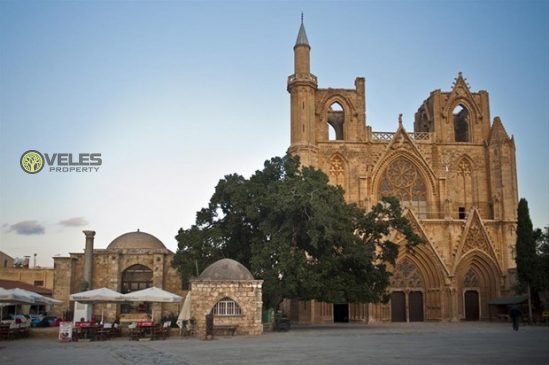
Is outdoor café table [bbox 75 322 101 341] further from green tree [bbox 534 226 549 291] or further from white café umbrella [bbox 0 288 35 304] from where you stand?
green tree [bbox 534 226 549 291]

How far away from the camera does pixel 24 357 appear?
17.0 meters

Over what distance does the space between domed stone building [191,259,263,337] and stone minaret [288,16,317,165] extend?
758 inches

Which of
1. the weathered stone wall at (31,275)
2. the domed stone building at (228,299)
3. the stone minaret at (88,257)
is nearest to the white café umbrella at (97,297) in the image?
the domed stone building at (228,299)

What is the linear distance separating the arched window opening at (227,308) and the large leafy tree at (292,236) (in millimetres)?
3681

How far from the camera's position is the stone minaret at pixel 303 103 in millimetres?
46094

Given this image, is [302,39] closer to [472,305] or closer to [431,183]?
[431,183]

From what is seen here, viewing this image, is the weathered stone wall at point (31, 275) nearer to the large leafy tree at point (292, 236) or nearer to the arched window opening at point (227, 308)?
the large leafy tree at point (292, 236)

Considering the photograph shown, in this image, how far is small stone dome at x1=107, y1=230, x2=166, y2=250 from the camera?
162 ft

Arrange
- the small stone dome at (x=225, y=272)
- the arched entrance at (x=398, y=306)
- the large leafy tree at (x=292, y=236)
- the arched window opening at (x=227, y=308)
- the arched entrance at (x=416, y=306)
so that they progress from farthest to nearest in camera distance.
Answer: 1. the arched entrance at (x=416, y=306)
2. the arched entrance at (x=398, y=306)
3. the large leafy tree at (x=292, y=236)
4. the small stone dome at (x=225, y=272)
5. the arched window opening at (x=227, y=308)

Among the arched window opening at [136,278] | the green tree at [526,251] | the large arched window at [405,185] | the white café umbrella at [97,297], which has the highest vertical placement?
the large arched window at [405,185]

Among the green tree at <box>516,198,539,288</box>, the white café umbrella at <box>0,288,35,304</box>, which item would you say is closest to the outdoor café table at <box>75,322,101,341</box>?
the white café umbrella at <box>0,288,35,304</box>

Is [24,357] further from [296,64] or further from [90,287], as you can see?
[296,64]

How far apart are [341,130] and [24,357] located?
39.3 meters

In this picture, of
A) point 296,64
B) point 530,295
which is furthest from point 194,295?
point 296,64
